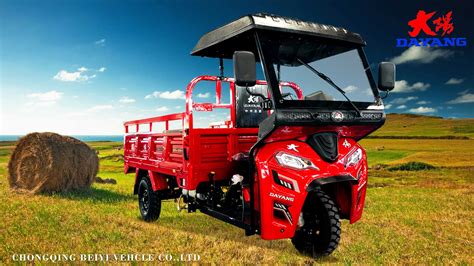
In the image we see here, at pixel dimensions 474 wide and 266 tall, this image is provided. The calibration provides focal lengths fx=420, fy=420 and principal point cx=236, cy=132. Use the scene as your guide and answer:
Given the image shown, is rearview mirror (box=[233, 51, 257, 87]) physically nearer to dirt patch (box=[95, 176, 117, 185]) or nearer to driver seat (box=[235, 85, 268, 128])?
driver seat (box=[235, 85, 268, 128])

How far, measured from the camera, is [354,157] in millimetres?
5020

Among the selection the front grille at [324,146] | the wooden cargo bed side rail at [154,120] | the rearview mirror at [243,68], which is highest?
the rearview mirror at [243,68]

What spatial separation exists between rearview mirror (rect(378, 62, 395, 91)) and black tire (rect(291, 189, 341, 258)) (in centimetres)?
163

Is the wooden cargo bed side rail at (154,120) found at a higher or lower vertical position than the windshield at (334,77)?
lower

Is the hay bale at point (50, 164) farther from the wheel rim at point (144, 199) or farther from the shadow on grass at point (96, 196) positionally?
the wheel rim at point (144, 199)

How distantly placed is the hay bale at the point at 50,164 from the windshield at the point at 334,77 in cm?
758

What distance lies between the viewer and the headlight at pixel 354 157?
490cm

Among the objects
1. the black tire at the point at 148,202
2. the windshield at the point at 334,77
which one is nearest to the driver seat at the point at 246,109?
the windshield at the point at 334,77

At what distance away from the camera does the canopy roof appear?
4754mm

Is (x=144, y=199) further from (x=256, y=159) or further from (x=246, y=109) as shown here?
(x=256, y=159)

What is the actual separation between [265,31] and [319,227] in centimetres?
231

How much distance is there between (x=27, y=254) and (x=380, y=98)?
4.81 meters

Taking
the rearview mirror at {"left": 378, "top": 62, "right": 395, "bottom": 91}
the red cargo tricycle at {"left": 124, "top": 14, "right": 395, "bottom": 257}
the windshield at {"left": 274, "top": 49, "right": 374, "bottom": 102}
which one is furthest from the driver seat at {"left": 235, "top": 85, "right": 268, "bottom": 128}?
the rearview mirror at {"left": 378, "top": 62, "right": 395, "bottom": 91}

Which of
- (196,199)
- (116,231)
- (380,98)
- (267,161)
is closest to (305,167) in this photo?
(267,161)
